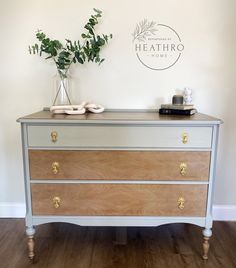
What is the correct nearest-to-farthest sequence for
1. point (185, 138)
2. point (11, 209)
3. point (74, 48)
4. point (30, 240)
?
point (185, 138) < point (30, 240) < point (74, 48) < point (11, 209)

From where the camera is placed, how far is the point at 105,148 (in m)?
1.56

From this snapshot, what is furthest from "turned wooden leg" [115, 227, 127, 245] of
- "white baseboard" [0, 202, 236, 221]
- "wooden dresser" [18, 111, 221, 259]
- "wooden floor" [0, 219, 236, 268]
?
"white baseboard" [0, 202, 236, 221]

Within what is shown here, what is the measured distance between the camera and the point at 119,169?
1.57 metres

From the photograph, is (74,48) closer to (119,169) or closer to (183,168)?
(119,169)

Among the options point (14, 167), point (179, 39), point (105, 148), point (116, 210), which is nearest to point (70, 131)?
point (105, 148)

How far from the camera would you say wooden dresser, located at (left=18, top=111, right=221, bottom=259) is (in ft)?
5.04

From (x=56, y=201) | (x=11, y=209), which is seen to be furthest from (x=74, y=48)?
(x=11, y=209)

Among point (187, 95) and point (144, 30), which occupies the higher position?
point (144, 30)

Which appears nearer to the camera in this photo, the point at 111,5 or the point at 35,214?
the point at 35,214

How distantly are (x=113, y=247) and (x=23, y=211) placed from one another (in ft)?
2.89

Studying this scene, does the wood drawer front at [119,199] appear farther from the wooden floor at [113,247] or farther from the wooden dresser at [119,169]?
the wooden floor at [113,247]

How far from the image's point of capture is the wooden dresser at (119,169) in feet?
5.04

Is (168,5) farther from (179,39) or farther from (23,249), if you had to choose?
(23,249)

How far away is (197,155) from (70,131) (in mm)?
777
